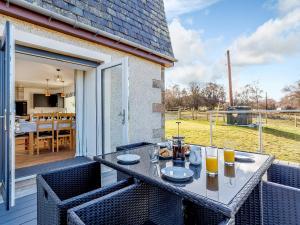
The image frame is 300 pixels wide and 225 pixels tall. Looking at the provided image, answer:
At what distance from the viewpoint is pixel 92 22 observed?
2.88 m

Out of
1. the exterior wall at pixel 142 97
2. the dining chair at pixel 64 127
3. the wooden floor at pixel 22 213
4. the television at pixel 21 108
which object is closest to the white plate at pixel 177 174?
the wooden floor at pixel 22 213

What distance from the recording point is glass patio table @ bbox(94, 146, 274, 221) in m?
0.86

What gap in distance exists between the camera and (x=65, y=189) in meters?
1.55

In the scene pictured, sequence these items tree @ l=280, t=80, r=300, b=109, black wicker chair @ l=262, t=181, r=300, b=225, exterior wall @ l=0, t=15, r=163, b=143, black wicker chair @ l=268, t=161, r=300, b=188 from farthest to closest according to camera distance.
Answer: tree @ l=280, t=80, r=300, b=109, exterior wall @ l=0, t=15, r=163, b=143, black wicker chair @ l=268, t=161, r=300, b=188, black wicker chair @ l=262, t=181, r=300, b=225

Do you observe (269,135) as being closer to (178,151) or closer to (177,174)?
(178,151)

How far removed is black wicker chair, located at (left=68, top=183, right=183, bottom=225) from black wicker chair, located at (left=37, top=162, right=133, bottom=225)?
0.39ft

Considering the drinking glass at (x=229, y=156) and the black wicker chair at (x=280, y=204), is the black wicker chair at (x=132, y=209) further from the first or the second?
the black wicker chair at (x=280, y=204)

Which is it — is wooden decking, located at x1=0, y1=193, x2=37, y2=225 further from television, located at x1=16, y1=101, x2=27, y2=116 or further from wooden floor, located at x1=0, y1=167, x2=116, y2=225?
television, located at x1=16, y1=101, x2=27, y2=116

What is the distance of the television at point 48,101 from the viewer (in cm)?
1021

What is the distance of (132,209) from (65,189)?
0.70 m

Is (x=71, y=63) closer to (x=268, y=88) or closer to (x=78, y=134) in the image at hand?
(x=78, y=134)

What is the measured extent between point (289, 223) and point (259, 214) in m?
0.21

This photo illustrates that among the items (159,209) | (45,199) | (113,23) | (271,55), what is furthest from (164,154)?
(271,55)

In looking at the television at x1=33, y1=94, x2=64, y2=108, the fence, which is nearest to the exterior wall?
the fence
